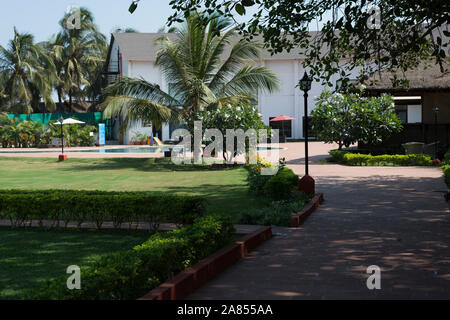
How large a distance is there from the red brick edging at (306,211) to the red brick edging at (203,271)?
1.35 m

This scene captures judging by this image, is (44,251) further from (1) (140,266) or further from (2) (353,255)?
(2) (353,255)

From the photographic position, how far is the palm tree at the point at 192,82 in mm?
21938

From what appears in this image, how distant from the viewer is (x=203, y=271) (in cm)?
538

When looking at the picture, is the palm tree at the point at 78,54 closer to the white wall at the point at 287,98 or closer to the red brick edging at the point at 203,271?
the white wall at the point at 287,98

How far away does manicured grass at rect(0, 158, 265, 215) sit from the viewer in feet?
41.9

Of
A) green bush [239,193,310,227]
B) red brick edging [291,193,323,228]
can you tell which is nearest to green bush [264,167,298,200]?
red brick edging [291,193,323,228]

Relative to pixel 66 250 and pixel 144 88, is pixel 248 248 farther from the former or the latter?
pixel 144 88

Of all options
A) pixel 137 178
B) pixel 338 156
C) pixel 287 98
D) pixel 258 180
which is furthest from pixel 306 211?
pixel 287 98

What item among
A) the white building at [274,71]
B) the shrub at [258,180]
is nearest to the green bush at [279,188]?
→ the shrub at [258,180]

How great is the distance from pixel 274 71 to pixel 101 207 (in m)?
36.1

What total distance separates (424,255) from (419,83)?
18241 mm

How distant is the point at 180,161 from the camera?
76.9 ft

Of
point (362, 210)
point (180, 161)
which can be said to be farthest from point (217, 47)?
point (362, 210)

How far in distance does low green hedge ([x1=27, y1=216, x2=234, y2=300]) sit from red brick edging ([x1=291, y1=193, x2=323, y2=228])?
244 centimetres
